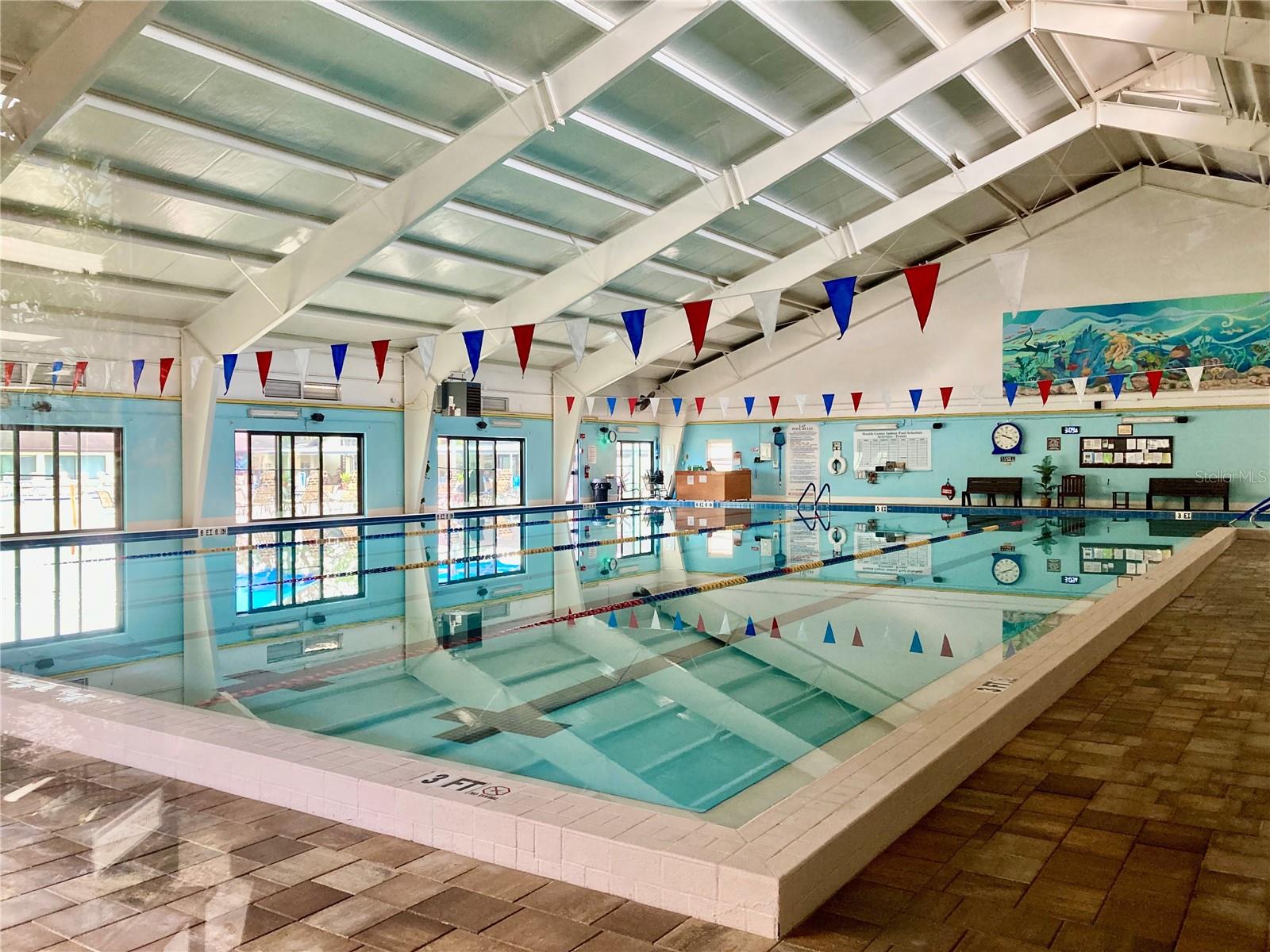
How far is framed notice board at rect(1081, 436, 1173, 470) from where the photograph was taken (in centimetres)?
1612

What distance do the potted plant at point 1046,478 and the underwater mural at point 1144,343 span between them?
1454mm

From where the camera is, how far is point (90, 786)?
9.27 ft

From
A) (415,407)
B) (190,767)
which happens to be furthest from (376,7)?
(415,407)

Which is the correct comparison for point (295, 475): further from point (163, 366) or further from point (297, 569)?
point (163, 366)

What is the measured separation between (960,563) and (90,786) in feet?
28.1

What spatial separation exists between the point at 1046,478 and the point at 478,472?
11327mm

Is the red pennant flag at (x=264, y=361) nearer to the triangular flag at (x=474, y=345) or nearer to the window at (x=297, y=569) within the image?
the window at (x=297, y=569)

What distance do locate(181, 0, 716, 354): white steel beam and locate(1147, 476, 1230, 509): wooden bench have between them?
42.4 ft

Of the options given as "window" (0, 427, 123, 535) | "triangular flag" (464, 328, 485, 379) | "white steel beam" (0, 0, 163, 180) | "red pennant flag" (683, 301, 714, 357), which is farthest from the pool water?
"red pennant flag" (683, 301, 714, 357)

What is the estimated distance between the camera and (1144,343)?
16.1m

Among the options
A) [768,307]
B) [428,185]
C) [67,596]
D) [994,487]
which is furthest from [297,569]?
[994,487]

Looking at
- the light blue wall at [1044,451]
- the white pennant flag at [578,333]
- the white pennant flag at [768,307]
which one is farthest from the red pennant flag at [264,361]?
the light blue wall at [1044,451]

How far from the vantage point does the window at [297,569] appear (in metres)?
7.43

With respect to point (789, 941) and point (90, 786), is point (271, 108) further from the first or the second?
point (789, 941)
